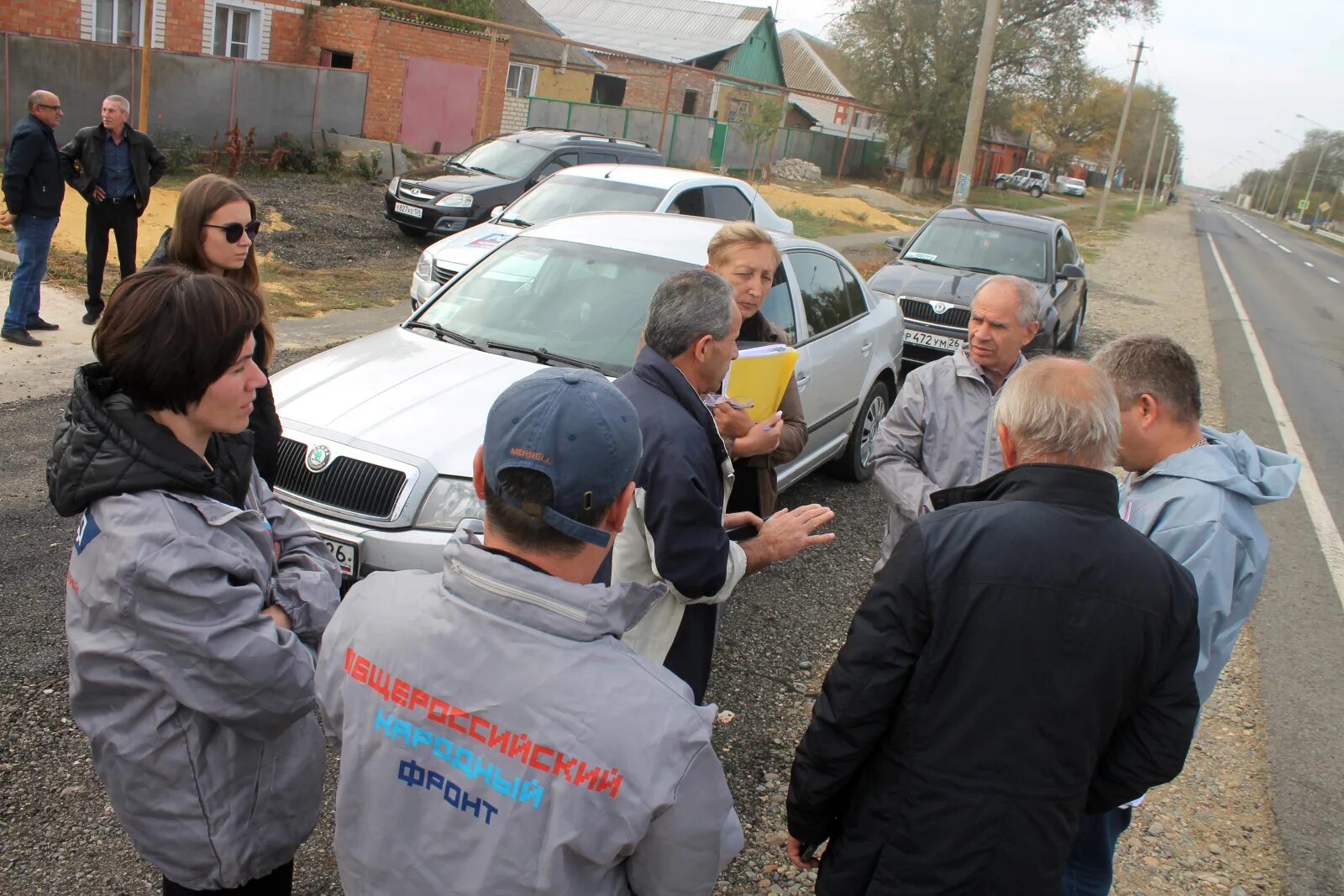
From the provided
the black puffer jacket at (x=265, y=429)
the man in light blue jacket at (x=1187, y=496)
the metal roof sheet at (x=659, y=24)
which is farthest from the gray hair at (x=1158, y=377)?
the metal roof sheet at (x=659, y=24)

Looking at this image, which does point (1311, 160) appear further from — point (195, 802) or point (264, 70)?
point (195, 802)

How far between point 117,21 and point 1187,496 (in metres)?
22.5

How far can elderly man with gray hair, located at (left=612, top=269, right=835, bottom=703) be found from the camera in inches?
96.8

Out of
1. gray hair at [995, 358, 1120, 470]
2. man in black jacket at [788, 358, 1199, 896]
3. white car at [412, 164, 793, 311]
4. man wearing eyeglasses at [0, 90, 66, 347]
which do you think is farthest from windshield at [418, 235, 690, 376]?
white car at [412, 164, 793, 311]

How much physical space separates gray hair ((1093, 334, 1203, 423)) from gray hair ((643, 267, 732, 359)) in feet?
3.24

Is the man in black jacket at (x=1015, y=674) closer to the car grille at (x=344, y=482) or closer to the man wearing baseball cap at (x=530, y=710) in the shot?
the man wearing baseball cap at (x=530, y=710)

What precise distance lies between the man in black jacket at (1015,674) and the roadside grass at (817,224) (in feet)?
69.4

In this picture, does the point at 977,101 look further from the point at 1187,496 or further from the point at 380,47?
the point at 1187,496

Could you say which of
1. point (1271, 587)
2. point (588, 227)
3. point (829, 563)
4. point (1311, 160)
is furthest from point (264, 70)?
point (1311, 160)

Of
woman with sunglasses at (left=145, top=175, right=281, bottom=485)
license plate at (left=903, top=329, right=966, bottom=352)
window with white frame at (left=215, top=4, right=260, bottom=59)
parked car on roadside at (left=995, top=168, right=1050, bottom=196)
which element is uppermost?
parked car on roadside at (left=995, top=168, right=1050, bottom=196)

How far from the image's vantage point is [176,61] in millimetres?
16750

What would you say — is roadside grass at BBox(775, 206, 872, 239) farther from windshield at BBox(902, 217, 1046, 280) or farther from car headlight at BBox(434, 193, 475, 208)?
car headlight at BBox(434, 193, 475, 208)

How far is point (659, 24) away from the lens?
49.4 m

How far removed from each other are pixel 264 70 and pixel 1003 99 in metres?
34.0
